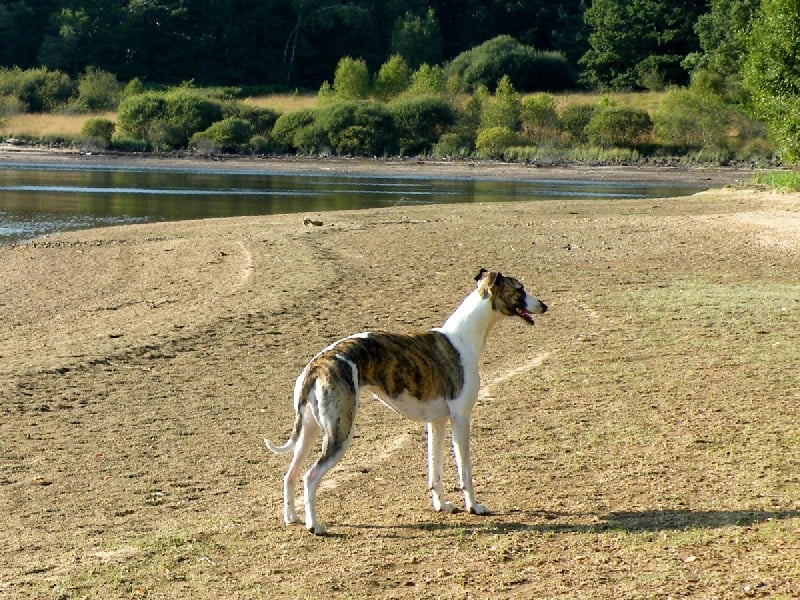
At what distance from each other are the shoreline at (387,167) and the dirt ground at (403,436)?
35.5 meters

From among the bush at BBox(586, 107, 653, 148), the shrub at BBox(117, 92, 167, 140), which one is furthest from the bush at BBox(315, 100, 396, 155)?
the bush at BBox(586, 107, 653, 148)

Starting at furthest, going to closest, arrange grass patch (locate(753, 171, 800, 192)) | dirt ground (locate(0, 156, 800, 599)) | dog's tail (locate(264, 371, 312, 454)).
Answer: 1. grass patch (locate(753, 171, 800, 192))
2. dog's tail (locate(264, 371, 312, 454))
3. dirt ground (locate(0, 156, 800, 599))

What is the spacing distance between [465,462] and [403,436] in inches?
76.7

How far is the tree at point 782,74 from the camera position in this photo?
33219 mm

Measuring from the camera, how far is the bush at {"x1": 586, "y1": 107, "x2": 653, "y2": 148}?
68438 millimetres

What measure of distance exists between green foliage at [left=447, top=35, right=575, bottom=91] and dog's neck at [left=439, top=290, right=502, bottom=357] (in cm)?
7839

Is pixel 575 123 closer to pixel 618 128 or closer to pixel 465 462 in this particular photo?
pixel 618 128

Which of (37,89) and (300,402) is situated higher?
(37,89)

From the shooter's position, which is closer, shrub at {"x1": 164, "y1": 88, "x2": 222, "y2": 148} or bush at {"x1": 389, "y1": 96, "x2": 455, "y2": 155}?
bush at {"x1": 389, "y1": 96, "x2": 455, "y2": 155}

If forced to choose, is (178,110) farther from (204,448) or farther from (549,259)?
(204,448)

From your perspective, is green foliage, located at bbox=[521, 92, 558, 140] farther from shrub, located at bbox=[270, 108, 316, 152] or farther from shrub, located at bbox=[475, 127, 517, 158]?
shrub, located at bbox=[270, 108, 316, 152]

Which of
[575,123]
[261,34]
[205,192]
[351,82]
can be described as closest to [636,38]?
[575,123]

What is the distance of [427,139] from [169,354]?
61503mm

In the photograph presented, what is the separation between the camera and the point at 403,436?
9.18m
